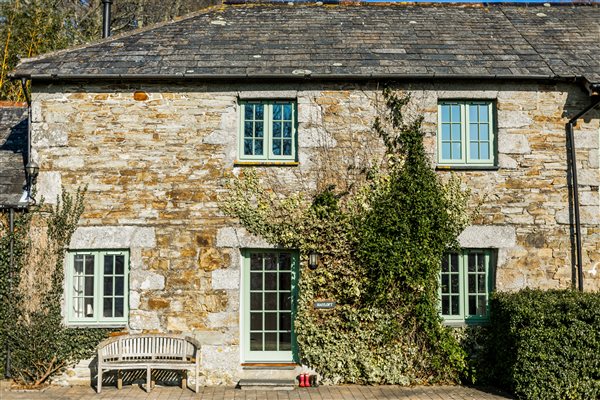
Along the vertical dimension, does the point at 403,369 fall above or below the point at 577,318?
below

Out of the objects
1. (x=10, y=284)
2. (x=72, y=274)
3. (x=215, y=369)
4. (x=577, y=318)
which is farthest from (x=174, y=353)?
(x=577, y=318)

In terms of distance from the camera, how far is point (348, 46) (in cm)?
1141

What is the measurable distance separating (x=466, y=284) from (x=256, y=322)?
350 centimetres

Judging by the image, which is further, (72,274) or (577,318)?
(72,274)

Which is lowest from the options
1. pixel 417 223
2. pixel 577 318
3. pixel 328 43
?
pixel 577 318

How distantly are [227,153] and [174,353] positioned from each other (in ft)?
10.7

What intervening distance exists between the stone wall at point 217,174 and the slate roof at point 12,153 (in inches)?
19.9

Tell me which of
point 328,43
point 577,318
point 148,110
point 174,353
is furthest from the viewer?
point 328,43

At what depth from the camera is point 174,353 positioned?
388 inches

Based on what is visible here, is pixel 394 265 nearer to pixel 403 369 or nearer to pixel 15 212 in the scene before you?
pixel 403 369

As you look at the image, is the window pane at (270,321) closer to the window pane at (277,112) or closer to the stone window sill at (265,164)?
the stone window sill at (265,164)

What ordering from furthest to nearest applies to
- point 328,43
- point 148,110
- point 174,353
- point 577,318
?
1. point 328,43
2. point 148,110
3. point 174,353
4. point 577,318

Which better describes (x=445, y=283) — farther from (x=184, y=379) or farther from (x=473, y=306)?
(x=184, y=379)

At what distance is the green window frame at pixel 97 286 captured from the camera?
1027cm
